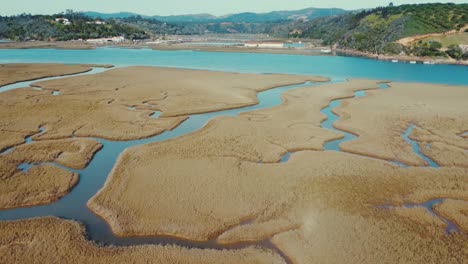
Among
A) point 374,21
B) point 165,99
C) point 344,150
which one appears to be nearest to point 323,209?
point 344,150

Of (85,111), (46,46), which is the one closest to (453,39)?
(85,111)

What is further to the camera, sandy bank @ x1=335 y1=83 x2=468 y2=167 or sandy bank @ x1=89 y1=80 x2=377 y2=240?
sandy bank @ x1=335 y1=83 x2=468 y2=167

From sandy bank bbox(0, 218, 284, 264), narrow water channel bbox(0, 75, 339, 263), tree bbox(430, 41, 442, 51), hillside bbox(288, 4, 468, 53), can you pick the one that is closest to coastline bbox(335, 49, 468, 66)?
hillside bbox(288, 4, 468, 53)

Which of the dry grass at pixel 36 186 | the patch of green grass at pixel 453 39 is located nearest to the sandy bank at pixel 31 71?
the dry grass at pixel 36 186

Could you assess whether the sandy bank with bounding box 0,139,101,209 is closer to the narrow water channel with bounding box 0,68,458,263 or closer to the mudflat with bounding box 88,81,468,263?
the narrow water channel with bounding box 0,68,458,263

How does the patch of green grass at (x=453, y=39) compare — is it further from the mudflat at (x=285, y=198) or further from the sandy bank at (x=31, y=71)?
the sandy bank at (x=31, y=71)
